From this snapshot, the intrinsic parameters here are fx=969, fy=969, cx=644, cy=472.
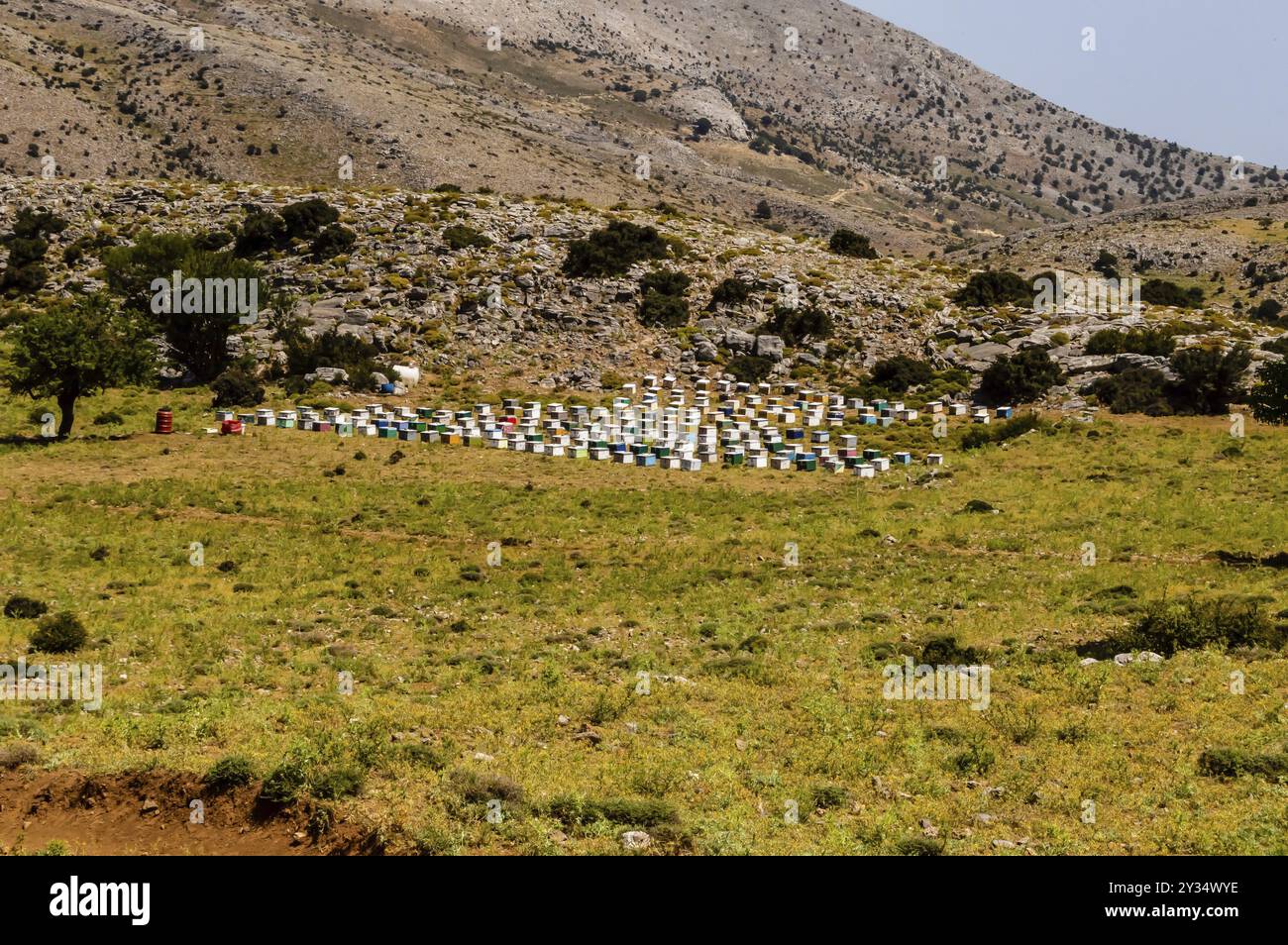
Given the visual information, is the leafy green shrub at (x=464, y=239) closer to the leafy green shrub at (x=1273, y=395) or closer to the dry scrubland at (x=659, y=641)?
the dry scrubland at (x=659, y=641)

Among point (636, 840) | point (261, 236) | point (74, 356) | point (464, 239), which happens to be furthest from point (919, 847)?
point (261, 236)

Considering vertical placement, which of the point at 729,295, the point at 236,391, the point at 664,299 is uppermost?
the point at 729,295

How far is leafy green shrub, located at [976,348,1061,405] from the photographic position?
202ft

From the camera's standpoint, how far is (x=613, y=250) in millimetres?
79188

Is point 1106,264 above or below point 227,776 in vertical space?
above

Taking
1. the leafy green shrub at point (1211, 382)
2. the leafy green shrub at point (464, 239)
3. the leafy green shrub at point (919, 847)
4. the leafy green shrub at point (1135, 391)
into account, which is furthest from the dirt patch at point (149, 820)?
the leafy green shrub at point (464, 239)

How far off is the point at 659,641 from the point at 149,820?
1285cm

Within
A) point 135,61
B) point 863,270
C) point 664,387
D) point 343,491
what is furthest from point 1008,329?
point 135,61

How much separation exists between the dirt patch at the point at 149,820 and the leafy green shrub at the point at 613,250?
64.4 meters

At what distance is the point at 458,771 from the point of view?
1595cm

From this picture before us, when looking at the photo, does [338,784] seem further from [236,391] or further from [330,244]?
[330,244]

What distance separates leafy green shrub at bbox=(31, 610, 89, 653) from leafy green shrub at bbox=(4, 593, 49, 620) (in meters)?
1.93

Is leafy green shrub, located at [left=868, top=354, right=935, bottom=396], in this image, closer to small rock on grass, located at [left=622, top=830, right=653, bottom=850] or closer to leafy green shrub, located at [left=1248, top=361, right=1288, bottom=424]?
leafy green shrub, located at [left=1248, top=361, right=1288, bottom=424]
